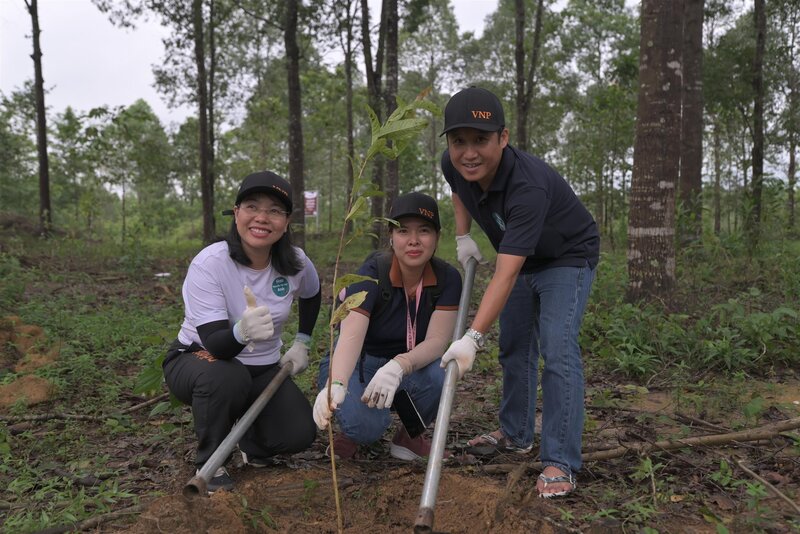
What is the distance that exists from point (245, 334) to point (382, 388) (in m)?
0.67

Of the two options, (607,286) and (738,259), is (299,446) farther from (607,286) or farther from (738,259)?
(738,259)

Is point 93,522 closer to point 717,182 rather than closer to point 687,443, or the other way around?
point 687,443

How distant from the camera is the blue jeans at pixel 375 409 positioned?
9.97 ft

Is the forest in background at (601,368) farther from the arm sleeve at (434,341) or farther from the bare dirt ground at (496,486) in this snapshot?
the arm sleeve at (434,341)

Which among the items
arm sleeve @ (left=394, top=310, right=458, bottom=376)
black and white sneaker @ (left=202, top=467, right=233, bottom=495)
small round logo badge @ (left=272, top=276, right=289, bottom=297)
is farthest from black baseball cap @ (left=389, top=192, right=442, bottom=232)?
black and white sneaker @ (left=202, top=467, right=233, bottom=495)

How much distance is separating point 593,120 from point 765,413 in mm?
12902

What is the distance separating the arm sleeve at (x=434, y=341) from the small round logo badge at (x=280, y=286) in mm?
710

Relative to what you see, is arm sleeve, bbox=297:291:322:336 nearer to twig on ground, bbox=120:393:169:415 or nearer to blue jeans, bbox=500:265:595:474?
blue jeans, bbox=500:265:595:474

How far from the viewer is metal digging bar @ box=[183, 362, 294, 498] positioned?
2.34 metres

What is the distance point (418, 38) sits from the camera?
23.5 meters

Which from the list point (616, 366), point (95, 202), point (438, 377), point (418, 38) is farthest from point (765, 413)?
point (418, 38)

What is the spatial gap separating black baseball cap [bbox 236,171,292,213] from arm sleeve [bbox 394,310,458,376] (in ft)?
3.17

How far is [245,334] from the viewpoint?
2.68m

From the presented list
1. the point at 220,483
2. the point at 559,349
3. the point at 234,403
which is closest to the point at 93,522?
the point at 220,483
